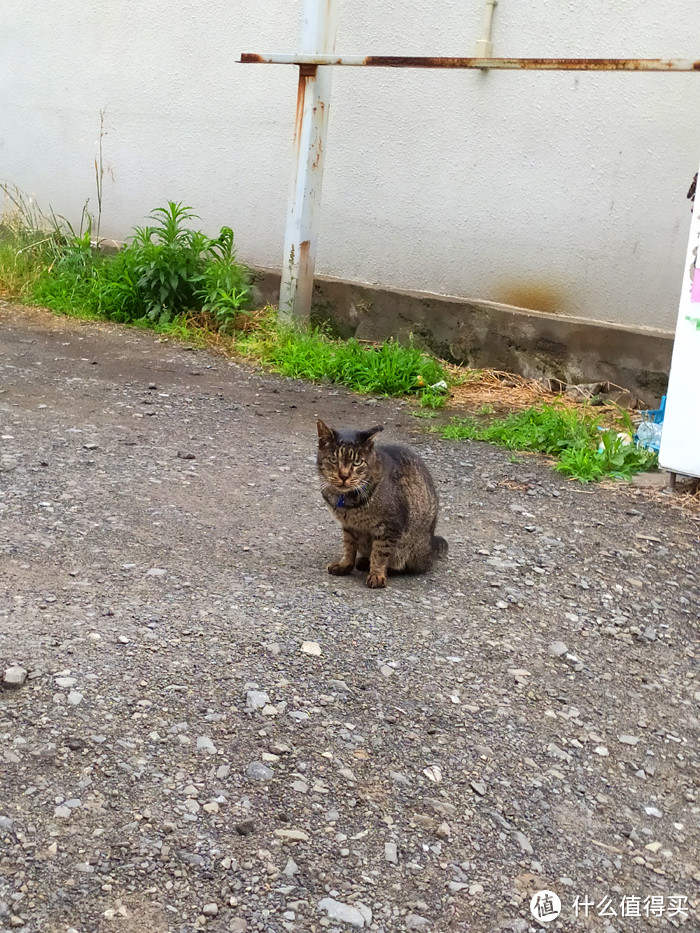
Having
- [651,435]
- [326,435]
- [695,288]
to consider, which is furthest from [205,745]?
[651,435]

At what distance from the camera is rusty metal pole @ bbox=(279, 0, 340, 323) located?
678 centimetres

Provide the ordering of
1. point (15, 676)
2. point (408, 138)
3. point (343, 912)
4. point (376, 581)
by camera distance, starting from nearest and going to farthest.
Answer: point (343, 912)
point (15, 676)
point (376, 581)
point (408, 138)

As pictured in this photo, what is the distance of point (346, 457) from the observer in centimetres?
378

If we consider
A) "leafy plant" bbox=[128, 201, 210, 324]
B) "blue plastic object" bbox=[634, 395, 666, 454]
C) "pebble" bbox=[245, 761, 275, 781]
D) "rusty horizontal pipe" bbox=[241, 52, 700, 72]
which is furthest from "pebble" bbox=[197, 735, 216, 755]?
"leafy plant" bbox=[128, 201, 210, 324]

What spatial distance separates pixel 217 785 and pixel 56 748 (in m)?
0.44

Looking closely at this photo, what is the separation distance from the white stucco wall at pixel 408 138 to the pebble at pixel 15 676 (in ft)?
16.1

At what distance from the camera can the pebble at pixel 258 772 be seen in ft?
8.70

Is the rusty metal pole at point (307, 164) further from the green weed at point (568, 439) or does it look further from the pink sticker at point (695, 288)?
the pink sticker at point (695, 288)

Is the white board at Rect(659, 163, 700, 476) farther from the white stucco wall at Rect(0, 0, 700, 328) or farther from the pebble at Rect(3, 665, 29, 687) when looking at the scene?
the pebble at Rect(3, 665, 29, 687)

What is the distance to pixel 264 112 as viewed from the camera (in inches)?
305

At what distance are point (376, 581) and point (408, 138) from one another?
4.35 metres

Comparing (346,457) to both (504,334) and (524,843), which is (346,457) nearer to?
(524,843)

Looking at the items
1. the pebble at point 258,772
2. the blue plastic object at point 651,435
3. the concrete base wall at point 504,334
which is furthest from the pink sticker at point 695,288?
the pebble at point 258,772

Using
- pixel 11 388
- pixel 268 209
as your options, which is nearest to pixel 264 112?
pixel 268 209
